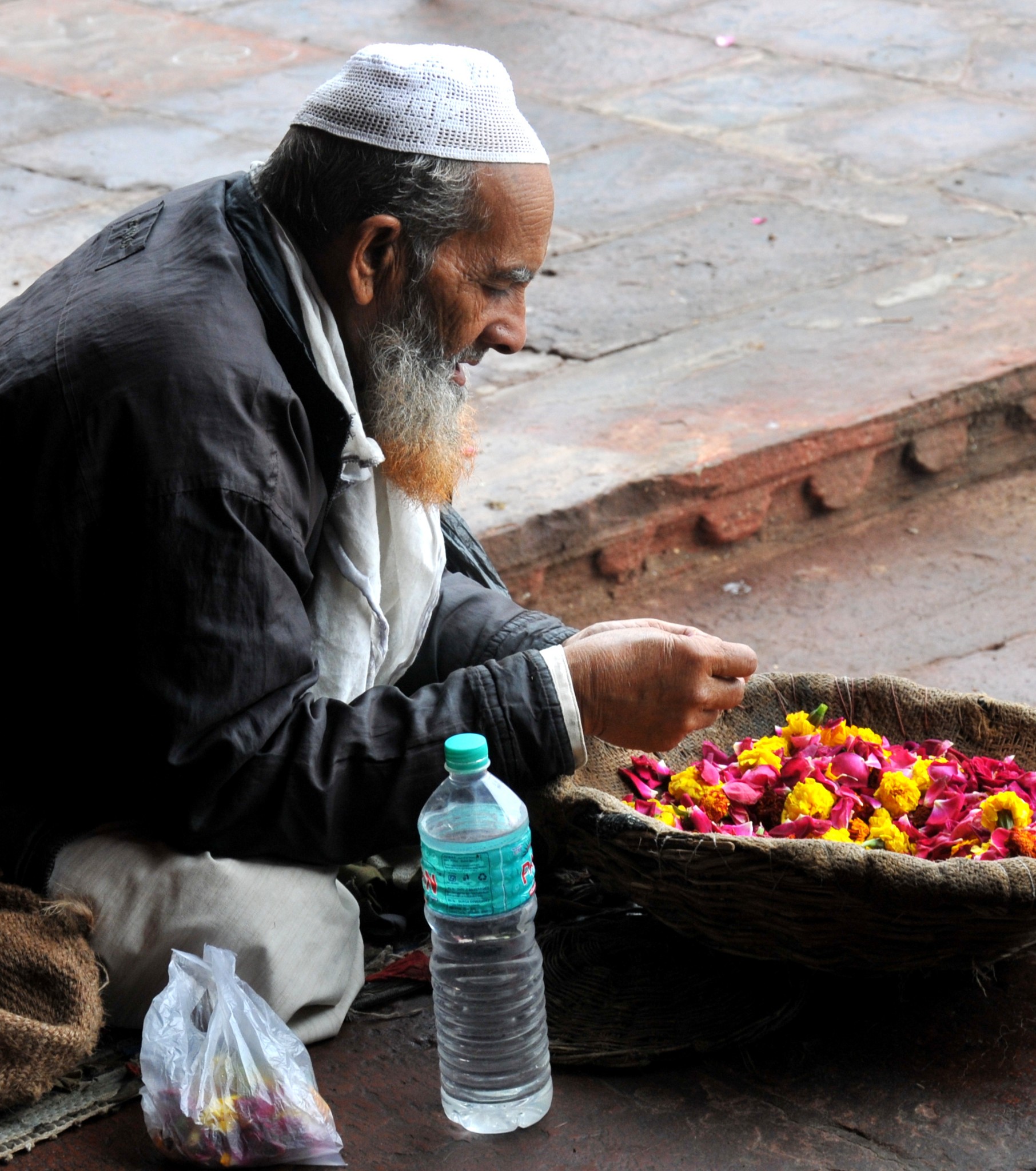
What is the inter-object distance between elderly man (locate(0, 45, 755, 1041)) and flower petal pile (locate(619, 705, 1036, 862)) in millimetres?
186

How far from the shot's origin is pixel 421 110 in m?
2.46

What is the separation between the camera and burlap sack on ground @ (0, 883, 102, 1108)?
7.29 ft

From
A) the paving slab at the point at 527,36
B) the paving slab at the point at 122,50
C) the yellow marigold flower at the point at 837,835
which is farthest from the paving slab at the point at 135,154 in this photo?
the yellow marigold flower at the point at 837,835

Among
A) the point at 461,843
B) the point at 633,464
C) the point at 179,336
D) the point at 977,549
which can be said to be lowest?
the point at 977,549

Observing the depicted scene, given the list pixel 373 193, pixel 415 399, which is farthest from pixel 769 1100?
pixel 373 193

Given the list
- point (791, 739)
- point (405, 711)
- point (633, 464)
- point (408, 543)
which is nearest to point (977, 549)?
point (633, 464)

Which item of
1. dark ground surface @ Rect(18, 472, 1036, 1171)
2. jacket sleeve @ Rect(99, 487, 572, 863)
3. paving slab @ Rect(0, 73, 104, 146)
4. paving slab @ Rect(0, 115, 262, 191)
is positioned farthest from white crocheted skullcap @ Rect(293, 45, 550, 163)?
paving slab @ Rect(0, 73, 104, 146)

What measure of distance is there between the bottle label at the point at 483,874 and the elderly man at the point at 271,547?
163mm

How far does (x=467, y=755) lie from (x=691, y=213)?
14.6ft

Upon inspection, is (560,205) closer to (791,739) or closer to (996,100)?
(996,100)

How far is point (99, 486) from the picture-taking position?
86.4 inches

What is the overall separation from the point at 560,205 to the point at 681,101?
5.58 ft

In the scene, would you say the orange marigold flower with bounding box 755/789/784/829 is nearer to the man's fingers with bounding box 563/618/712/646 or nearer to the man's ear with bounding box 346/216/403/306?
the man's fingers with bounding box 563/618/712/646

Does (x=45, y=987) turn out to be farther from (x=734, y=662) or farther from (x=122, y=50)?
(x=122, y=50)
